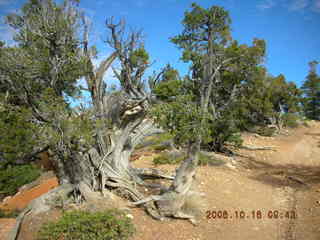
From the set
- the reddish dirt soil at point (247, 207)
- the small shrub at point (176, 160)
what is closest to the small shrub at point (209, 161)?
the small shrub at point (176, 160)

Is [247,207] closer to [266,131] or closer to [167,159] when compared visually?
[167,159]

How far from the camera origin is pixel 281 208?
714 cm

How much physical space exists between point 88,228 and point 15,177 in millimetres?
15502

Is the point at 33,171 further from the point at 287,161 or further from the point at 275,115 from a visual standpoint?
the point at 275,115

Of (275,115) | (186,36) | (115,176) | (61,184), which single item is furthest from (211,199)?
(275,115)

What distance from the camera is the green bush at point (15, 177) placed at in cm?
1568

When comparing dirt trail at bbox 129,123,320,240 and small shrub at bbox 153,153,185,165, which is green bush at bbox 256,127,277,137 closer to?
dirt trail at bbox 129,123,320,240

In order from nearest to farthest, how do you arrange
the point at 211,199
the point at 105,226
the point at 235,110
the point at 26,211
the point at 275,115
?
the point at 105,226 → the point at 26,211 → the point at 211,199 → the point at 235,110 → the point at 275,115

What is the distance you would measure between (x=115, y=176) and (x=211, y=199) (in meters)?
3.48

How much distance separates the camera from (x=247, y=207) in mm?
7195

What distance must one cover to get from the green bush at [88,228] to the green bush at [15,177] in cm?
1286
